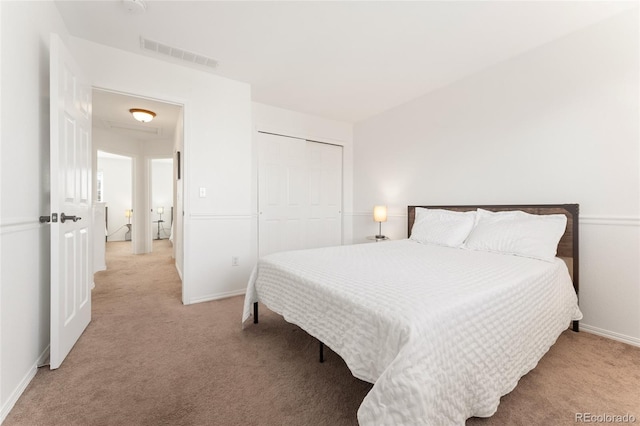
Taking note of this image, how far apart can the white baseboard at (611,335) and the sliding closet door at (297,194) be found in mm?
3023

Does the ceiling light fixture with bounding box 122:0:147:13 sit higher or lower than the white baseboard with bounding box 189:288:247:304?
higher

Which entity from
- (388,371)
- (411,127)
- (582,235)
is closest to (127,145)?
(411,127)

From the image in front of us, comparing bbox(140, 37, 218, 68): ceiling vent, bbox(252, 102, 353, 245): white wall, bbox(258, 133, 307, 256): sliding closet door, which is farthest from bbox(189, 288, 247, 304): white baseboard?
bbox(140, 37, 218, 68): ceiling vent

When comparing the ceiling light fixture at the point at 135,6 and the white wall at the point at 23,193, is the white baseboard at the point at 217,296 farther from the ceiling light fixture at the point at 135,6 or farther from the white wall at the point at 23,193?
the ceiling light fixture at the point at 135,6

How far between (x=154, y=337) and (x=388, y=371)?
1904 millimetres

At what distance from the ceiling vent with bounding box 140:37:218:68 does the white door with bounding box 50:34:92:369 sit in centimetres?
60

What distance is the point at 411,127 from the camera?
3652 mm

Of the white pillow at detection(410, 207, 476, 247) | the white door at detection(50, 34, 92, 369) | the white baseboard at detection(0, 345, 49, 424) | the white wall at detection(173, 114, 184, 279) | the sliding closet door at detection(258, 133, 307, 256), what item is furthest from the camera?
the sliding closet door at detection(258, 133, 307, 256)

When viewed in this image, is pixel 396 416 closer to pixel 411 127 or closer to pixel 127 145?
pixel 411 127

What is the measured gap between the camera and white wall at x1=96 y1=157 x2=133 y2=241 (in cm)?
771

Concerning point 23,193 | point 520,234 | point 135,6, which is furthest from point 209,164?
point 520,234

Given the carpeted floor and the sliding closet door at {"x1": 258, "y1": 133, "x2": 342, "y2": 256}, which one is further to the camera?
the sliding closet door at {"x1": 258, "y1": 133, "x2": 342, "y2": 256}

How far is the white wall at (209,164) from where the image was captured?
8.86 ft

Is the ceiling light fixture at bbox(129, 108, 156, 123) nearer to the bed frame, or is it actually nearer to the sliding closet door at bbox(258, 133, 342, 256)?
the sliding closet door at bbox(258, 133, 342, 256)
